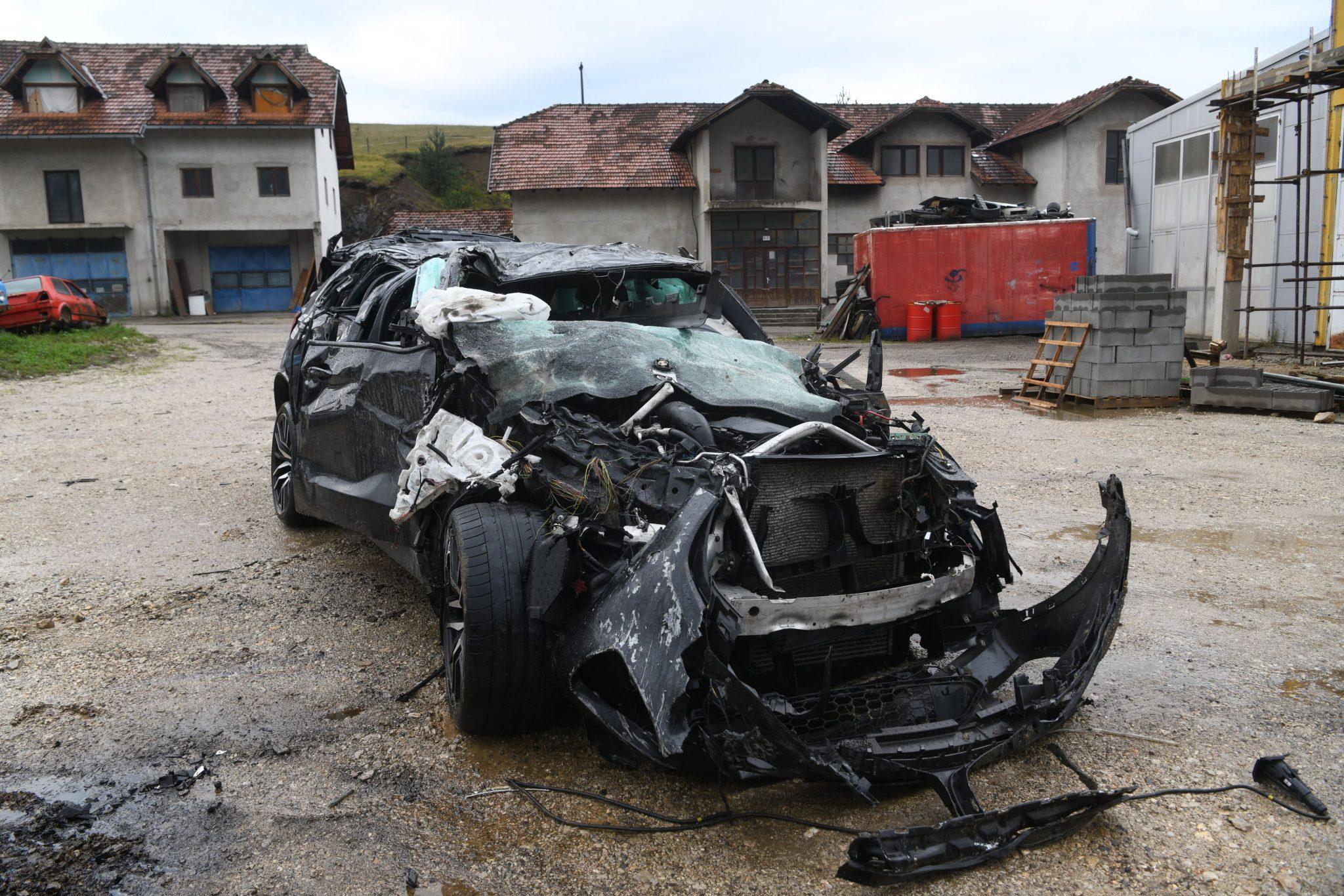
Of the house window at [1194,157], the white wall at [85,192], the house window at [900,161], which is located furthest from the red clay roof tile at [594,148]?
the house window at [1194,157]

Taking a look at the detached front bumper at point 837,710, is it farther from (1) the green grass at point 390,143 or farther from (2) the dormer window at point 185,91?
(1) the green grass at point 390,143

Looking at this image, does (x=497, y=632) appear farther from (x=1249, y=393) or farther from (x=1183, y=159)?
(x=1183, y=159)

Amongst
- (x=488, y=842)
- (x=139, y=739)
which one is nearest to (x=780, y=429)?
(x=488, y=842)

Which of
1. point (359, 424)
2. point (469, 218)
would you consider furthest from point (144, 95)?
point (359, 424)

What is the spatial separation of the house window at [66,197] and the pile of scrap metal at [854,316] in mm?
25216

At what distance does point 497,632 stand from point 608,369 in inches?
49.8

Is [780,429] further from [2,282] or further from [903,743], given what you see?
[2,282]

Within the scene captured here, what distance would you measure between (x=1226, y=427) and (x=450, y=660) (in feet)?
30.4

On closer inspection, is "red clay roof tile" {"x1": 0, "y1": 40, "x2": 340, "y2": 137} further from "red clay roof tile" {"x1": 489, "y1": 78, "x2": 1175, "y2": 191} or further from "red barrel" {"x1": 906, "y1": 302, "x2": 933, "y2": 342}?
"red barrel" {"x1": 906, "y1": 302, "x2": 933, "y2": 342}

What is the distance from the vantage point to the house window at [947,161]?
3341cm

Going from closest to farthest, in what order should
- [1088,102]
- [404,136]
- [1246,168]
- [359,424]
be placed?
1. [359,424]
2. [1246,168]
3. [1088,102]
4. [404,136]

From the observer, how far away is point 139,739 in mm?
3469

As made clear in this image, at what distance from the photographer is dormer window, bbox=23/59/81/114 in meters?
31.8

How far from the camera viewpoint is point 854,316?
75.2ft
